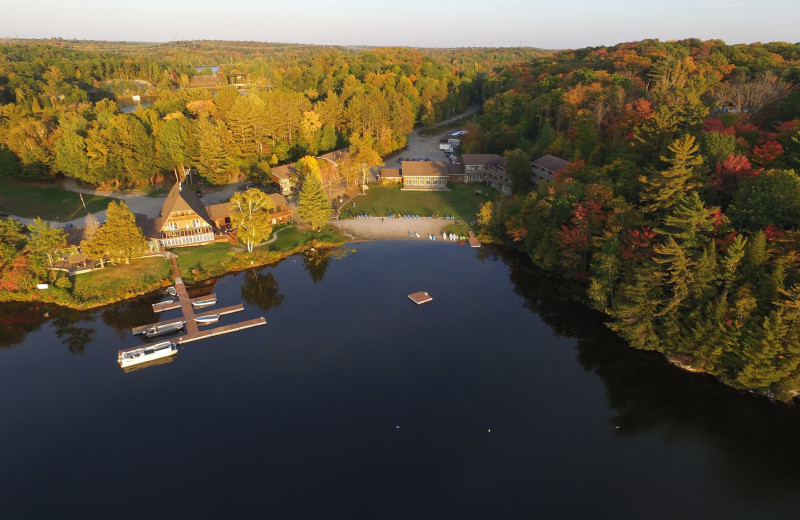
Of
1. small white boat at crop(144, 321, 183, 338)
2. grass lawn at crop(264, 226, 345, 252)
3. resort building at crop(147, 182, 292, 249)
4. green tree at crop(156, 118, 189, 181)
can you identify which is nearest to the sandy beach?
grass lawn at crop(264, 226, 345, 252)

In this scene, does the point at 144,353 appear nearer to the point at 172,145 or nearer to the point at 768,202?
the point at 172,145

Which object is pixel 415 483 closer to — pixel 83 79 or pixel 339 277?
pixel 339 277

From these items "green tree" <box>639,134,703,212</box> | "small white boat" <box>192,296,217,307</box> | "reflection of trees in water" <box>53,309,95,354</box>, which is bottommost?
"reflection of trees in water" <box>53,309,95,354</box>

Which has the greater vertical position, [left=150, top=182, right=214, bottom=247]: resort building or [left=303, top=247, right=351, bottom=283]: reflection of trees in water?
[left=150, top=182, right=214, bottom=247]: resort building

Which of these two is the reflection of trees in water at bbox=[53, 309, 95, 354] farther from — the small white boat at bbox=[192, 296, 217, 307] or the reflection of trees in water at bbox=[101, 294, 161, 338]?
the small white boat at bbox=[192, 296, 217, 307]

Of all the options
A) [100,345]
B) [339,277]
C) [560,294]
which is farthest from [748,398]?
[100,345]

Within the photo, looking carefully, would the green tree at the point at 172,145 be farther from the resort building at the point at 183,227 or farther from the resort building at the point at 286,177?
the resort building at the point at 183,227
